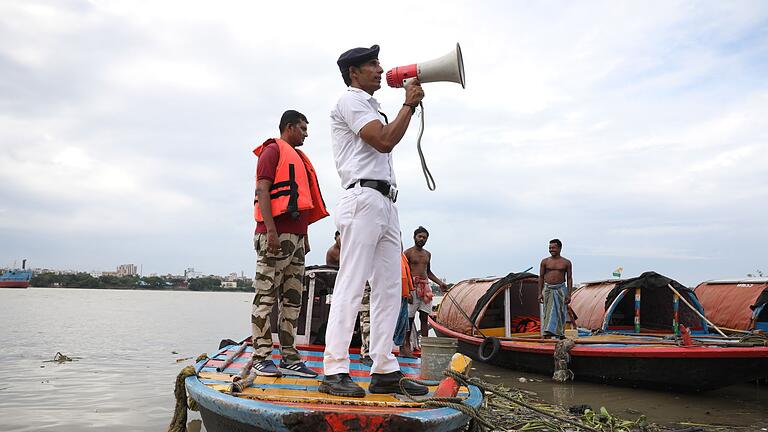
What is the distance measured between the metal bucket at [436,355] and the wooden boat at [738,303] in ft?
28.8

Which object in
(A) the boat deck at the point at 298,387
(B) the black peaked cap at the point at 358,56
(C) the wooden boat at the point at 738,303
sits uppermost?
(B) the black peaked cap at the point at 358,56

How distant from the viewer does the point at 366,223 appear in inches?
125

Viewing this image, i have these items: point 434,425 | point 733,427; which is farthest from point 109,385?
point 733,427

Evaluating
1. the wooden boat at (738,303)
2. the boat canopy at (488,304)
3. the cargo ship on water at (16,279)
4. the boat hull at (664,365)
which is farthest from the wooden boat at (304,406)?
the cargo ship on water at (16,279)

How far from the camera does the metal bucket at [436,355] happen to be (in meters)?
3.73

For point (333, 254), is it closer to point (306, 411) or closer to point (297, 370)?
point (297, 370)

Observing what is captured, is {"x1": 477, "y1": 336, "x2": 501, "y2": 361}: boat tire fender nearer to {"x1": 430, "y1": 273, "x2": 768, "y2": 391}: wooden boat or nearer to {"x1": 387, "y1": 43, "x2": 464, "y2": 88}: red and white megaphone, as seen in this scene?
{"x1": 430, "y1": 273, "x2": 768, "y2": 391}: wooden boat

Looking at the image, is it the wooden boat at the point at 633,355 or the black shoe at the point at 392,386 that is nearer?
the black shoe at the point at 392,386

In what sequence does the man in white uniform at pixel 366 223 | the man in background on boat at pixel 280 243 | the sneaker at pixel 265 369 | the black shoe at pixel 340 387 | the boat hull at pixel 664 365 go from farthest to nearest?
the boat hull at pixel 664 365 < the man in background on boat at pixel 280 243 < the sneaker at pixel 265 369 < the man in white uniform at pixel 366 223 < the black shoe at pixel 340 387

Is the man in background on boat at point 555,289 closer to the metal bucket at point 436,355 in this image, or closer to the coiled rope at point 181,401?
the metal bucket at point 436,355

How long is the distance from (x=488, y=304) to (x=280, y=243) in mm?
7459

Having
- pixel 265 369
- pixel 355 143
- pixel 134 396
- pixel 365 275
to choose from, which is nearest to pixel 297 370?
pixel 265 369

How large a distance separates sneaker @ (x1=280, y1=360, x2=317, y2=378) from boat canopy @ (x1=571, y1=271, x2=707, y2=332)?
27.4 feet

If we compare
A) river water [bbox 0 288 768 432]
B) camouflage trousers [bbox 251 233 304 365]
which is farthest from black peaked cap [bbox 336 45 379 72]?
river water [bbox 0 288 768 432]
